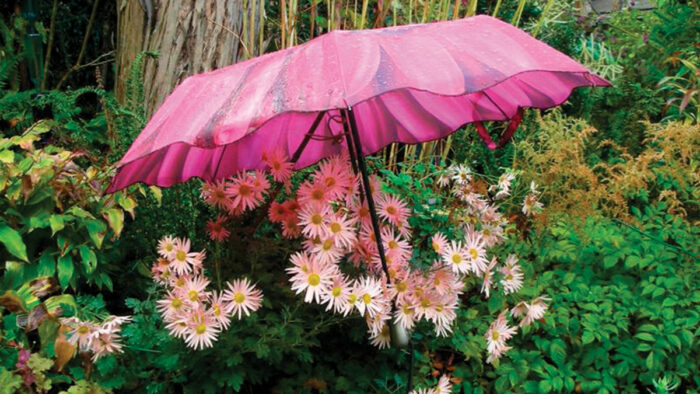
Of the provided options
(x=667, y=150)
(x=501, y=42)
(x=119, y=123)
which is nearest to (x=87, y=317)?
(x=119, y=123)

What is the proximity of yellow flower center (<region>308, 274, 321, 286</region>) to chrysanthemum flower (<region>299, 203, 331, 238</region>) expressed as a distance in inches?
3.9

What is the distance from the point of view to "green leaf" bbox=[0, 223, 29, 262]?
187cm

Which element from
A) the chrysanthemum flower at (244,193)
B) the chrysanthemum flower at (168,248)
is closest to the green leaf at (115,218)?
the chrysanthemum flower at (168,248)

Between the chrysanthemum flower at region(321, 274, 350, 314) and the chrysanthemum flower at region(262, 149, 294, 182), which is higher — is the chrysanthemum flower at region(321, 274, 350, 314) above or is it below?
below

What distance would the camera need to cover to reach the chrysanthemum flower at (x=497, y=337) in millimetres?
1796

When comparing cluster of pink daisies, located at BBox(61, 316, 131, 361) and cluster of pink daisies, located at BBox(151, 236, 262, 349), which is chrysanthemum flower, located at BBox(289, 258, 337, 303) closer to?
cluster of pink daisies, located at BBox(151, 236, 262, 349)

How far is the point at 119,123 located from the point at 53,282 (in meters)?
0.67

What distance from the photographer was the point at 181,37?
2805mm

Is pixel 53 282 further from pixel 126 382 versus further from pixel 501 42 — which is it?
pixel 501 42

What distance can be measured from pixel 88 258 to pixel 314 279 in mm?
875

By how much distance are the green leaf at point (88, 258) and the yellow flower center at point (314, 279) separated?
0.85m

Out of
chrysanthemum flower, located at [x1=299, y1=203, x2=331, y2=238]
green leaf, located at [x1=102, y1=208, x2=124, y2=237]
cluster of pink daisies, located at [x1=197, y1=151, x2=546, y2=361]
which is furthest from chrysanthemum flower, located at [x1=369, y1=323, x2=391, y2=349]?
green leaf, located at [x1=102, y1=208, x2=124, y2=237]

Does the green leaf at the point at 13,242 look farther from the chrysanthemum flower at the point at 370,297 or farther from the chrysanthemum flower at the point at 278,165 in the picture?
the chrysanthemum flower at the point at 370,297

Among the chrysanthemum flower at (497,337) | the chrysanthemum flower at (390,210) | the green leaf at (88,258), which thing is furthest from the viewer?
the green leaf at (88,258)
